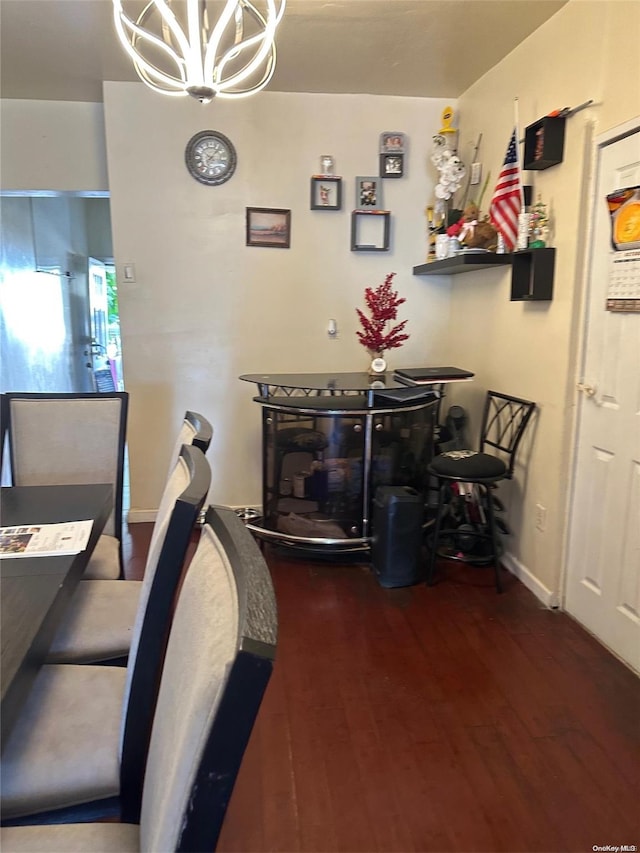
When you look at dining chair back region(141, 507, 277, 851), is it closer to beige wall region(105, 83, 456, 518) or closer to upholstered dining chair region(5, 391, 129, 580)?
upholstered dining chair region(5, 391, 129, 580)

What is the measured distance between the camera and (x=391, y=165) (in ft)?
11.7

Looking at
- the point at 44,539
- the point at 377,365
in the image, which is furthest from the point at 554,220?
the point at 44,539

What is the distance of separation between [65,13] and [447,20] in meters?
1.61

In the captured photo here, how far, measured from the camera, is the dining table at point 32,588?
3.29 feet

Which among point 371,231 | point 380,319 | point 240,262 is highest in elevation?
point 371,231

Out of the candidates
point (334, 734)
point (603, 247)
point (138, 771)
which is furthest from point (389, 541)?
point (138, 771)

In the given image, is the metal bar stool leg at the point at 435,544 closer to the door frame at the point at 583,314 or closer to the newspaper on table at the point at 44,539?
the door frame at the point at 583,314

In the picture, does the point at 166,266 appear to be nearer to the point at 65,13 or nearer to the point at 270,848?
the point at 65,13

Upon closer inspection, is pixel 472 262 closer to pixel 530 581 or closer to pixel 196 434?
pixel 530 581

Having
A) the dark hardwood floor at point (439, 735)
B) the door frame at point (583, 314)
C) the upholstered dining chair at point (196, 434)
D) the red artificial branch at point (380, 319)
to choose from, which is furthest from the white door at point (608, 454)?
the upholstered dining chair at point (196, 434)

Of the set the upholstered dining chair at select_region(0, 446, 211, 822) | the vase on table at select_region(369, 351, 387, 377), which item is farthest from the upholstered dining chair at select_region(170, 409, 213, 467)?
the vase on table at select_region(369, 351, 387, 377)

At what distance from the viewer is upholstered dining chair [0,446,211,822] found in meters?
1.09

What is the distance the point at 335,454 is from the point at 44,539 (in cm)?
165

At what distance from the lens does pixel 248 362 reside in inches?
145
